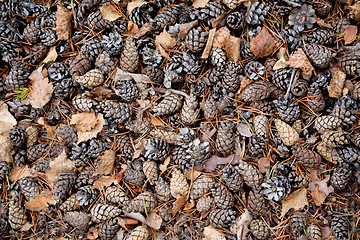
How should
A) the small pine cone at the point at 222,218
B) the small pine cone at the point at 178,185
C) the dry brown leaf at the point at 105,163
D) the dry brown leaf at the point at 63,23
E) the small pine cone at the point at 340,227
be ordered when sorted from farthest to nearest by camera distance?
the dry brown leaf at the point at 63,23
the dry brown leaf at the point at 105,163
the small pine cone at the point at 178,185
the small pine cone at the point at 222,218
the small pine cone at the point at 340,227

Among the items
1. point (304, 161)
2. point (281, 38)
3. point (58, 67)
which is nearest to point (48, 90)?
point (58, 67)

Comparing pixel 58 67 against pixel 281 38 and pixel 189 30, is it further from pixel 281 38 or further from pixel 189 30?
pixel 281 38

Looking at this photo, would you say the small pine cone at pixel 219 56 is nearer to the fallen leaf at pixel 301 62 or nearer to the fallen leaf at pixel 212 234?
the fallen leaf at pixel 301 62

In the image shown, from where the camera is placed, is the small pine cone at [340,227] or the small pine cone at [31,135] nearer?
the small pine cone at [340,227]

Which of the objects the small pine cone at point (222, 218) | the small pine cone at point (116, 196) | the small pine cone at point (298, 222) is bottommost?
the small pine cone at point (116, 196)

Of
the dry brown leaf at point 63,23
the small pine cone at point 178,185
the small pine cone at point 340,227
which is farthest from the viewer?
the dry brown leaf at point 63,23

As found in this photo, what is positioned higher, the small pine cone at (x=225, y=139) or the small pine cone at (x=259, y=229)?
the small pine cone at (x=225, y=139)

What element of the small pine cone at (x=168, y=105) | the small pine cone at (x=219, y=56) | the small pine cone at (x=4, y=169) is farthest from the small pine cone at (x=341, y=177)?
the small pine cone at (x=4, y=169)
